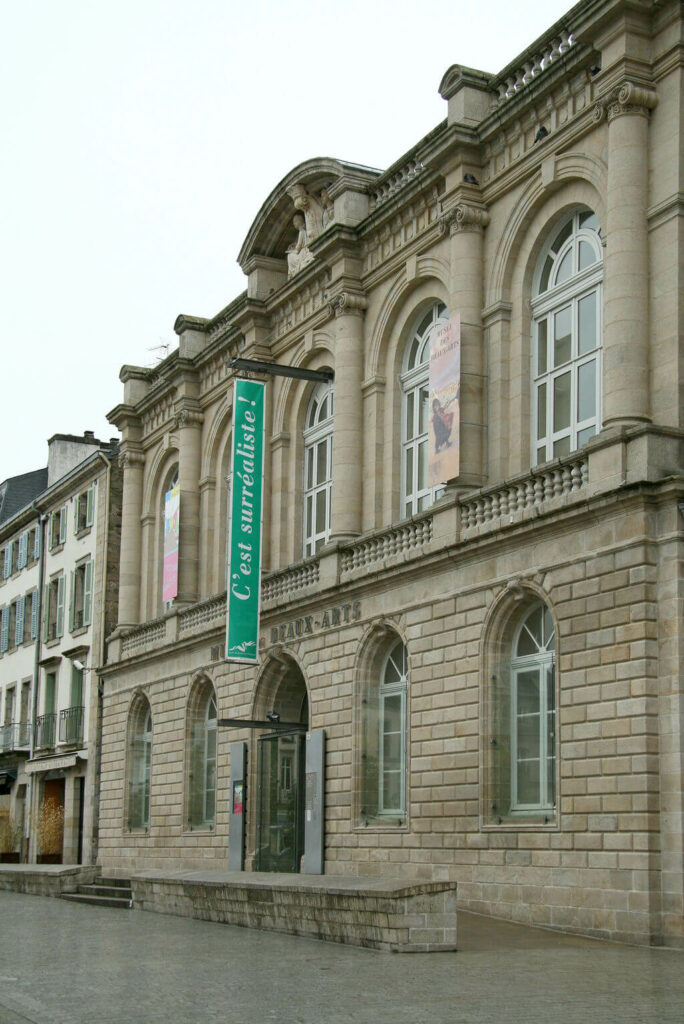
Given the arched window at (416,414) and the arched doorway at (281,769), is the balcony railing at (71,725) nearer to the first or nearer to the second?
the arched doorway at (281,769)

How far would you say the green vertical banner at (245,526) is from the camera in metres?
28.4

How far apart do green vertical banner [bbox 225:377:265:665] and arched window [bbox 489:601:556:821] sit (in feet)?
25.9

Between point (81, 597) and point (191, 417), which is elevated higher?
point (191, 417)

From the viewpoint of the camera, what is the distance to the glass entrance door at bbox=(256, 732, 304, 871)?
1107 inches

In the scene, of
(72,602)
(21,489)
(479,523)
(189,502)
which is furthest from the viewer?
(21,489)

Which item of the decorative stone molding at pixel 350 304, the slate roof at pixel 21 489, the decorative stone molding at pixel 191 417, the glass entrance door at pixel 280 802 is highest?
the slate roof at pixel 21 489

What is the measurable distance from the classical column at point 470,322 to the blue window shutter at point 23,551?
2922 cm

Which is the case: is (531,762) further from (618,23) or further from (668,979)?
(618,23)

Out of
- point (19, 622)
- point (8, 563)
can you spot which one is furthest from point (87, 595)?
point (8, 563)

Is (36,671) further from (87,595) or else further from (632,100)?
(632,100)

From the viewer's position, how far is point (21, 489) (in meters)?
57.6

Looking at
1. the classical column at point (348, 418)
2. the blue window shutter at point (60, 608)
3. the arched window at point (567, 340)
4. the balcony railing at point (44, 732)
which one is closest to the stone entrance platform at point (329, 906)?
the classical column at point (348, 418)

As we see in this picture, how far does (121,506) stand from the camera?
137 feet

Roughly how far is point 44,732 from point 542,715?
2772cm
